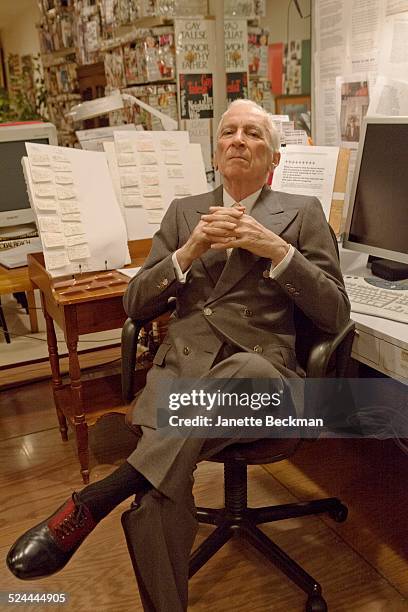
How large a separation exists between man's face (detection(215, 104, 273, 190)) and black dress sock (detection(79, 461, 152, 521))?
0.81m

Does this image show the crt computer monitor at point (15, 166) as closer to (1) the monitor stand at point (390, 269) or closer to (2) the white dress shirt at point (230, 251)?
(2) the white dress shirt at point (230, 251)

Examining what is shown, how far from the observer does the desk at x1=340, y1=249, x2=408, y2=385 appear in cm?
156

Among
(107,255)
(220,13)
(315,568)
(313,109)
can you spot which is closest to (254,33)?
(220,13)

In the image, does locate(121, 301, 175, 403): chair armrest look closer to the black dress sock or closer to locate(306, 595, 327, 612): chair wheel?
the black dress sock

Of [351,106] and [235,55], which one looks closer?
[351,106]

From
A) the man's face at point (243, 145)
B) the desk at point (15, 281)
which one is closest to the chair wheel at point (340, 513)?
the man's face at point (243, 145)

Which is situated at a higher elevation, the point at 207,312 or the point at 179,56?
the point at 179,56

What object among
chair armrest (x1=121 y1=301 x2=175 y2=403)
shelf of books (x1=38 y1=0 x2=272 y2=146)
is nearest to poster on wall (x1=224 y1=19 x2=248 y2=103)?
shelf of books (x1=38 y1=0 x2=272 y2=146)

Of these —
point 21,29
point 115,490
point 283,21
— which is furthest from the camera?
point 21,29

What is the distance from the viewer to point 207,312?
5.43ft

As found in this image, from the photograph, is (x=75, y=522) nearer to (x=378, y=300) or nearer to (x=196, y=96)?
(x=378, y=300)

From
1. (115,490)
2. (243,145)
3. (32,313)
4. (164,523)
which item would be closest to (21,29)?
(32,313)

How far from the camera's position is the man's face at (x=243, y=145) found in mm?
1658

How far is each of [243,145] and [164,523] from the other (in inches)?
37.8
